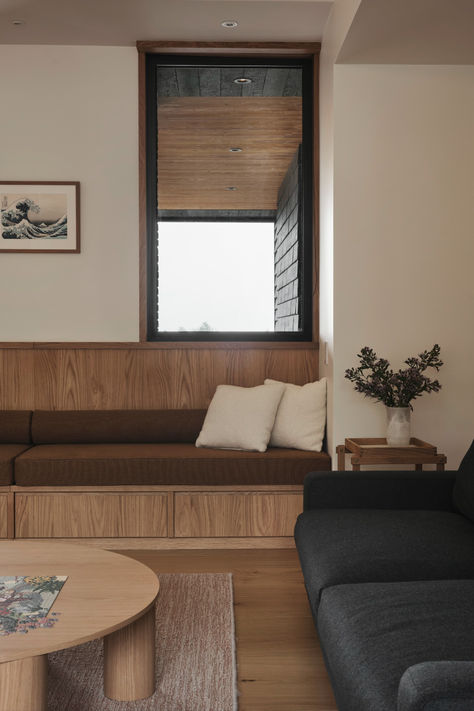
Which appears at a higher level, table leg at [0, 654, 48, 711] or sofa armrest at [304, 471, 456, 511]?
sofa armrest at [304, 471, 456, 511]

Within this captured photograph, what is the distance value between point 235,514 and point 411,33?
254 centimetres

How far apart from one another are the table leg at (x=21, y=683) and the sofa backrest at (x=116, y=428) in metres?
2.51

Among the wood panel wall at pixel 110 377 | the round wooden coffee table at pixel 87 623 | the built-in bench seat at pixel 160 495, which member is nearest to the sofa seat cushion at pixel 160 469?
the built-in bench seat at pixel 160 495

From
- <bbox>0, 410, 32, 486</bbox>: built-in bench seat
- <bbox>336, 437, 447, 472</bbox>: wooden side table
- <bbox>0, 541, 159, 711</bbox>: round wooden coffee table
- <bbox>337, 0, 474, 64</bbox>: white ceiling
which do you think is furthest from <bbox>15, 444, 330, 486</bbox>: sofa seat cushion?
<bbox>337, 0, 474, 64</bbox>: white ceiling

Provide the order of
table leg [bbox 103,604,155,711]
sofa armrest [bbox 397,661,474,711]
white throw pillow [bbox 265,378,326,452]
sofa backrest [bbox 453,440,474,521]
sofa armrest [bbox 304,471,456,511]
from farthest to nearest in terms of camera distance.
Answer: white throw pillow [bbox 265,378,326,452], sofa armrest [bbox 304,471,456,511], sofa backrest [bbox 453,440,474,521], table leg [bbox 103,604,155,711], sofa armrest [bbox 397,661,474,711]

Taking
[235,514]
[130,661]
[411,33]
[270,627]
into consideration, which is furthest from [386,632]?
[411,33]

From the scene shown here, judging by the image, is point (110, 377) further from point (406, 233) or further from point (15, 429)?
point (406, 233)

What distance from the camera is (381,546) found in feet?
7.91

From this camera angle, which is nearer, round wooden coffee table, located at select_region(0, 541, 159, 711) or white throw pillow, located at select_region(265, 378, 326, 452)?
round wooden coffee table, located at select_region(0, 541, 159, 711)

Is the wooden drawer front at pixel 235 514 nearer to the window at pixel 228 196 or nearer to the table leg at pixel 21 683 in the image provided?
the window at pixel 228 196

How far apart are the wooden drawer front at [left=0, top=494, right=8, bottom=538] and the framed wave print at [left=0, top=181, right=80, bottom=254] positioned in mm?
1578

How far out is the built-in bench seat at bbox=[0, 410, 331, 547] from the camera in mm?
3816

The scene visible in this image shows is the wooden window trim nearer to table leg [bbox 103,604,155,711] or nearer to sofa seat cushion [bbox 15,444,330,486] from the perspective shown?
sofa seat cushion [bbox 15,444,330,486]

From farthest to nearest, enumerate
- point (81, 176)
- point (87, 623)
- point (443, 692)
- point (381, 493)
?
point (81, 176)
point (381, 493)
point (87, 623)
point (443, 692)
